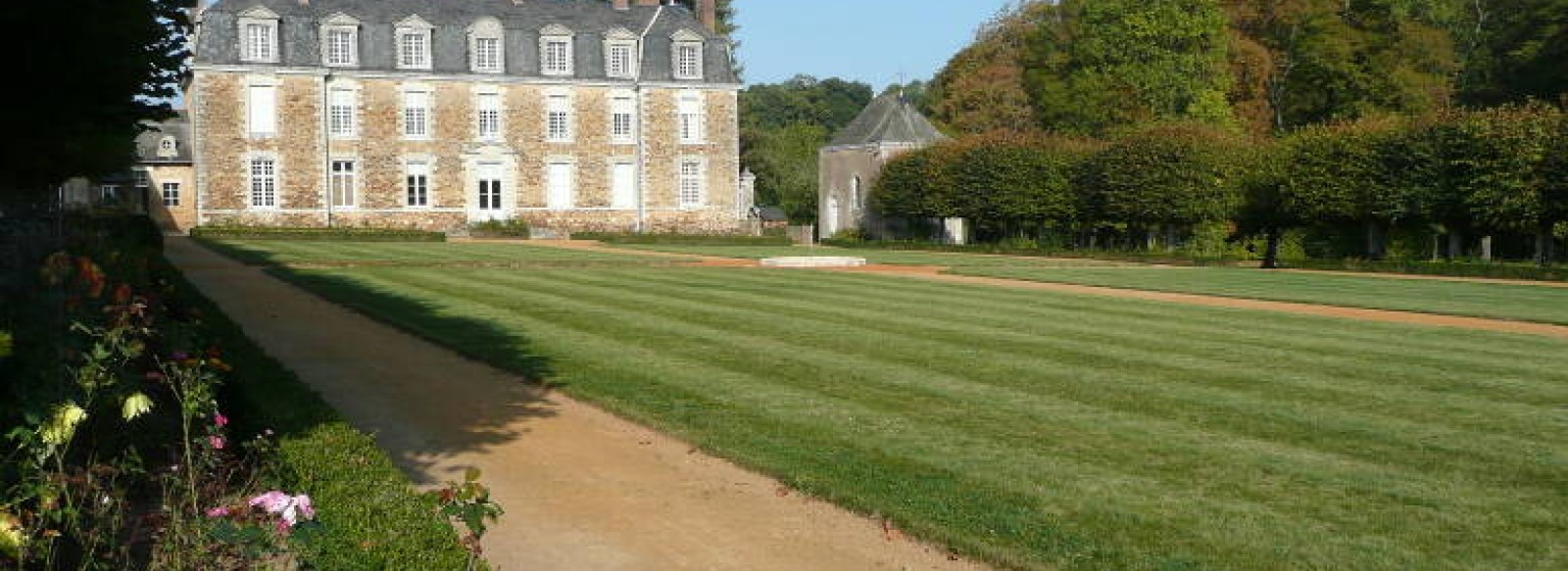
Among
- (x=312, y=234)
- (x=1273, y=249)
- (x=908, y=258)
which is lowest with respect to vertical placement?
(x=908, y=258)

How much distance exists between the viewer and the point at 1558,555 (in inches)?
219

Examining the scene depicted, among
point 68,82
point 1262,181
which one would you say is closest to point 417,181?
point 1262,181

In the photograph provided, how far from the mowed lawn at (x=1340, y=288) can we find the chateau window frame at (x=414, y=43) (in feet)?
89.6

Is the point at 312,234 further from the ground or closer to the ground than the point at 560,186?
closer to the ground

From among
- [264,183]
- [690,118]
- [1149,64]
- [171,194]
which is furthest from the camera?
[690,118]

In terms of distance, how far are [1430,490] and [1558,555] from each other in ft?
3.48

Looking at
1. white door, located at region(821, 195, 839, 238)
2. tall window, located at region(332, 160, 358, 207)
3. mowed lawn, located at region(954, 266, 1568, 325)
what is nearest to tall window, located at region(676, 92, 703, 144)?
white door, located at region(821, 195, 839, 238)

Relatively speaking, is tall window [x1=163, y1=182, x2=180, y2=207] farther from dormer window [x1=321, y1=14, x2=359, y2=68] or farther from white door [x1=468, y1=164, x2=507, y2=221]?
white door [x1=468, y1=164, x2=507, y2=221]

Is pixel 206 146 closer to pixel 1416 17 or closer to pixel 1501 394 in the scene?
pixel 1501 394

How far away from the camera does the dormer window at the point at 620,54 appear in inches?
2003

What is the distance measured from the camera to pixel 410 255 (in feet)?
103

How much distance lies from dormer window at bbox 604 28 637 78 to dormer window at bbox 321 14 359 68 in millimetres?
9738

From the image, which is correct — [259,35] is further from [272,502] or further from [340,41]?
[272,502]

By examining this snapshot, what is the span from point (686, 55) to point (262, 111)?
54.1 feet
